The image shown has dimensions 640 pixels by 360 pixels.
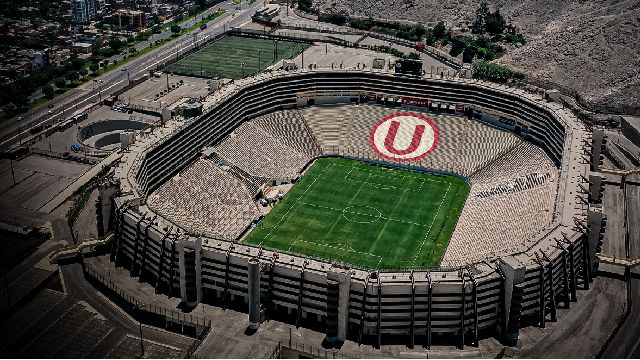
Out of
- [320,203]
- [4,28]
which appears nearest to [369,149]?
[320,203]

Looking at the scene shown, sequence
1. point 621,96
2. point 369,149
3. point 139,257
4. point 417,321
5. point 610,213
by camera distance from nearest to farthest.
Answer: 1. point 417,321
2. point 139,257
3. point 610,213
4. point 369,149
5. point 621,96

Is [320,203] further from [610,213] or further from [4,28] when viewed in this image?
[4,28]

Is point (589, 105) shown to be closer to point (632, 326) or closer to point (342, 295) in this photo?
point (632, 326)

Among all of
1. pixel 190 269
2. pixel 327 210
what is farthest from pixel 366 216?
pixel 190 269

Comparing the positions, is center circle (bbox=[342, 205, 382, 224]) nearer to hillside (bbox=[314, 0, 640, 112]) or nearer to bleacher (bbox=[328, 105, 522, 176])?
bleacher (bbox=[328, 105, 522, 176])

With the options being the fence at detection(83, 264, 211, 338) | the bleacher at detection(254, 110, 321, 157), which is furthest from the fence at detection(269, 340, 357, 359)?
the bleacher at detection(254, 110, 321, 157)

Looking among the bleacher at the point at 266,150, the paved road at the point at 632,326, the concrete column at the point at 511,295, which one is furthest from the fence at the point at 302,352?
the bleacher at the point at 266,150

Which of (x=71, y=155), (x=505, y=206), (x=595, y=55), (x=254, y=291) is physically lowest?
(x=71, y=155)
